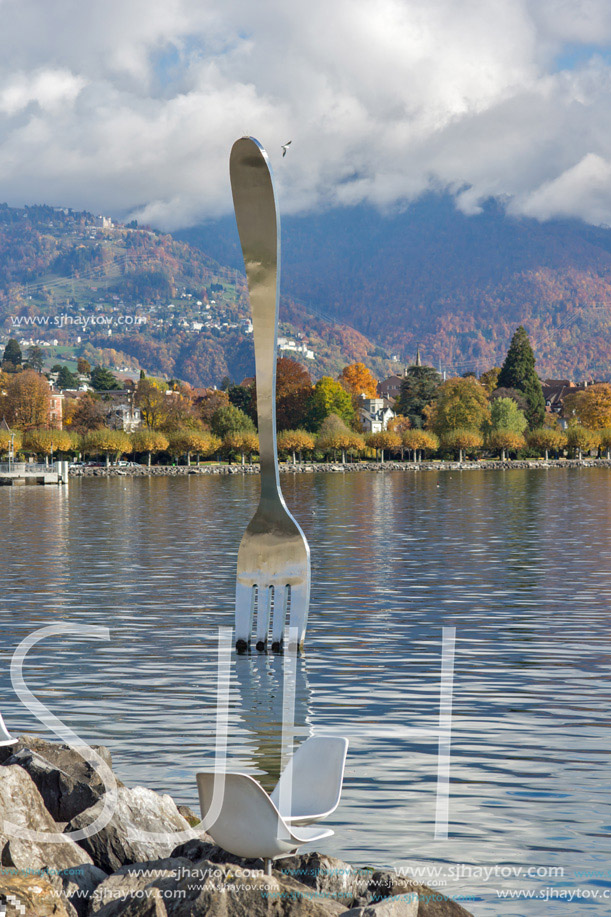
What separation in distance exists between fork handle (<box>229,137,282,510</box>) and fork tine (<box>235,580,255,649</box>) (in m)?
1.05

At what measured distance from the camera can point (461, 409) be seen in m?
135

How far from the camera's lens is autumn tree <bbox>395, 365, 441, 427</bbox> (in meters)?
146

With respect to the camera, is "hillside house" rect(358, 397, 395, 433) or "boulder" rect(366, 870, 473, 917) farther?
"hillside house" rect(358, 397, 395, 433)

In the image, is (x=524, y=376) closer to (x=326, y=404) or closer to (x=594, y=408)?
(x=594, y=408)

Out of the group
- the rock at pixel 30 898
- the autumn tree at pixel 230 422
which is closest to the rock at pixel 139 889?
the rock at pixel 30 898

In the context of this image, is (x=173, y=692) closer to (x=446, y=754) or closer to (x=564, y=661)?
(x=446, y=754)

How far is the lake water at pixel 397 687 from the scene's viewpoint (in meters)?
6.94

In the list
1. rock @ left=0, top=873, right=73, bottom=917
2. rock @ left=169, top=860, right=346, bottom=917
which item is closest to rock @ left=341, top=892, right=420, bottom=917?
rock @ left=169, top=860, right=346, bottom=917

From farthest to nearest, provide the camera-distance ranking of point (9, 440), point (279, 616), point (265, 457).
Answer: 1. point (9, 440)
2. point (279, 616)
3. point (265, 457)

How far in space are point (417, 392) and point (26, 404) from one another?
49.9 metres

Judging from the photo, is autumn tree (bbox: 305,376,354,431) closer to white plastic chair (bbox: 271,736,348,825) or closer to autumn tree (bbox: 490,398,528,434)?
autumn tree (bbox: 490,398,528,434)

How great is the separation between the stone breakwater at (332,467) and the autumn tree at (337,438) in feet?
6.50

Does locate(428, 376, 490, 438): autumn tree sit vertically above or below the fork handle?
above

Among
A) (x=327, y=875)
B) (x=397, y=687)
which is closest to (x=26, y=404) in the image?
(x=397, y=687)
